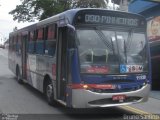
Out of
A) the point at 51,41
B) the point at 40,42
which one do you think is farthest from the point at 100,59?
the point at 40,42

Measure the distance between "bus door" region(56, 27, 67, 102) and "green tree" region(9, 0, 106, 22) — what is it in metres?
30.2

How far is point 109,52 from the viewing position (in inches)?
367

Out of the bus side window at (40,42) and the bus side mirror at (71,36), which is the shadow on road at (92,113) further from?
the bus side window at (40,42)

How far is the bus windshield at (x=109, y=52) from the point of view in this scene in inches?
359

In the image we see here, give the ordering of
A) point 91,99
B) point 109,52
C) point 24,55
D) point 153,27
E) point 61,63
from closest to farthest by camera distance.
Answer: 1. point 91,99
2. point 109,52
3. point 61,63
4. point 24,55
5. point 153,27

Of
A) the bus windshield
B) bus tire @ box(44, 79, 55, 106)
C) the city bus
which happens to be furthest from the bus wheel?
the bus windshield

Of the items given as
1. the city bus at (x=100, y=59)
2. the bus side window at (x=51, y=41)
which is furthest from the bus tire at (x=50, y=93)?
the bus side window at (x=51, y=41)

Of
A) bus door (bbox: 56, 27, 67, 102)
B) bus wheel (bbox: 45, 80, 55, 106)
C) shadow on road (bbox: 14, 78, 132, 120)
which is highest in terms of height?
bus door (bbox: 56, 27, 67, 102)

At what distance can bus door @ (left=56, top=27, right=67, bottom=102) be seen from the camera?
10109mm

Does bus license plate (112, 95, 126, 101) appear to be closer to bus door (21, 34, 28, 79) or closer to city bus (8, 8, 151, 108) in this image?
city bus (8, 8, 151, 108)

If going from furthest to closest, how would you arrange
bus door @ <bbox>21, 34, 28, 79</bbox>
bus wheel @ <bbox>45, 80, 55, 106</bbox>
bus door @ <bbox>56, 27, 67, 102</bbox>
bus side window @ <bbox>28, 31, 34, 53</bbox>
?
bus door @ <bbox>21, 34, 28, 79</bbox>
bus side window @ <bbox>28, 31, 34, 53</bbox>
bus wheel @ <bbox>45, 80, 55, 106</bbox>
bus door @ <bbox>56, 27, 67, 102</bbox>

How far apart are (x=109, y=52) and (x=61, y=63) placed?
1676mm

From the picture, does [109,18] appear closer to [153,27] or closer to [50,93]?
[50,93]

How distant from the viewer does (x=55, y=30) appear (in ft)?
36.0
